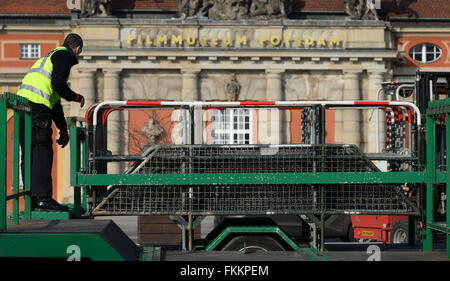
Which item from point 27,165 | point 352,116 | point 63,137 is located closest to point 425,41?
point 352,116

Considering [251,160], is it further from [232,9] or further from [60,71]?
[232,9]

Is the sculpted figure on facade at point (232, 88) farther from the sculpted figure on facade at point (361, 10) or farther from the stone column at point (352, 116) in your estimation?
the sculpted figure on facade at point (361, 10)

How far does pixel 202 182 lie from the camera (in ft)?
26.6

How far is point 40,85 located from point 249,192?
7.69 ft

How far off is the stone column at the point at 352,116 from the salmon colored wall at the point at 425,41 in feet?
10.2

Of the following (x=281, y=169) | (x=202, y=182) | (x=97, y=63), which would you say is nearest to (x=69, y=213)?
(x=202, y=182)

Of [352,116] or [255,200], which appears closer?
[255,200]

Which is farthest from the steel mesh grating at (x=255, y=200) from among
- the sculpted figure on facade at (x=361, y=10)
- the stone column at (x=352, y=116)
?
the sculpted figure on facade at (x=361, y=10)

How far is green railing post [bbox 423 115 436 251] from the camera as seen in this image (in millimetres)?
7883

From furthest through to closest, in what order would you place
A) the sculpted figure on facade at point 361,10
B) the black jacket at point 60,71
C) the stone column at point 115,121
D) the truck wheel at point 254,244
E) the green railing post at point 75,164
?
the sculpted figure on facade at point 361,10
the stone column at point 115,121
the truck wheel at point 254,244
the green railing post at point 75,164
the black jacket at point 60,71

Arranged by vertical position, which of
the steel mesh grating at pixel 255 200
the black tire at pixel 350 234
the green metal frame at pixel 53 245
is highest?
the steel mesh grating at pixel 255 200

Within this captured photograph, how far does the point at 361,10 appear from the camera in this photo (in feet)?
138

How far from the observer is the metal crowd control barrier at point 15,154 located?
602 centimetres
